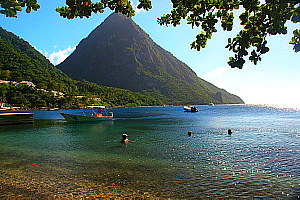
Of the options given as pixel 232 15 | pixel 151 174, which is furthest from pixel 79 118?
pixel 232 15

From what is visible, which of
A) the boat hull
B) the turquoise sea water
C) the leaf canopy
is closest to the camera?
the leaf canopy

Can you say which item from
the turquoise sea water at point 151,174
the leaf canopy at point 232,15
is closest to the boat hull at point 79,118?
the turquoise sea water at point 151,174

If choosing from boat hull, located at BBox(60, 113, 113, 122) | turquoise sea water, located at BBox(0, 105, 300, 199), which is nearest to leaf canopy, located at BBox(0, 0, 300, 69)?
turquoise sea water, located at BBox(0, 105, 300, 199)

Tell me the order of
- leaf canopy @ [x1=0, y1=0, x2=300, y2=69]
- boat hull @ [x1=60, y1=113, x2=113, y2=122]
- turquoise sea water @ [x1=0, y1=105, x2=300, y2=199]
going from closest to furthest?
leaf canopy @ [x1=0, y1=0, x2=300, y2=69] → turquoise sea water @ [x1=0, y1=105, x2=300, y2=199] → boat hull @ [x1=60, y1=113, x2=113, y2=122]

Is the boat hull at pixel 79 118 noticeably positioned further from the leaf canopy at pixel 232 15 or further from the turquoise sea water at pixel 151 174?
the leaf canopy at pixel 232 15

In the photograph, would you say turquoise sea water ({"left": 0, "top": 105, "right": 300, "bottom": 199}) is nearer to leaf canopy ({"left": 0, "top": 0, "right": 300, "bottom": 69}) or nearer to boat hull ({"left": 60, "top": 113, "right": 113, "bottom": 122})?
leaf canopy ({"left": 0, "top": 0, "right": 300, "bottom": 69})

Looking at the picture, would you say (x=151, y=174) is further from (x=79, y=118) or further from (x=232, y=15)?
(x=79, y=118)

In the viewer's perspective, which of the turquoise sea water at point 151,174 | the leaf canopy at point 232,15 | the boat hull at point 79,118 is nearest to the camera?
the leaf canopy at point 232,15

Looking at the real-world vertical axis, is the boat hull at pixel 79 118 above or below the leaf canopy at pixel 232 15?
below

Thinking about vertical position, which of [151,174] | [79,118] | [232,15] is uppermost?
[232,15]

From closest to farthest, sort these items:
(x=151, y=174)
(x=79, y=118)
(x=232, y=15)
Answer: (x=232, y=15) → (x=151, y=174) → (x=79, y=118)

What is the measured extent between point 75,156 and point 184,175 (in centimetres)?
1135

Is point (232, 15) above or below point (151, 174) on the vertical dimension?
above

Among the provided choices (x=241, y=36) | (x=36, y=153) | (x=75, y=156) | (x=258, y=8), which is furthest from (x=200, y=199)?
(x=36, y=153)
